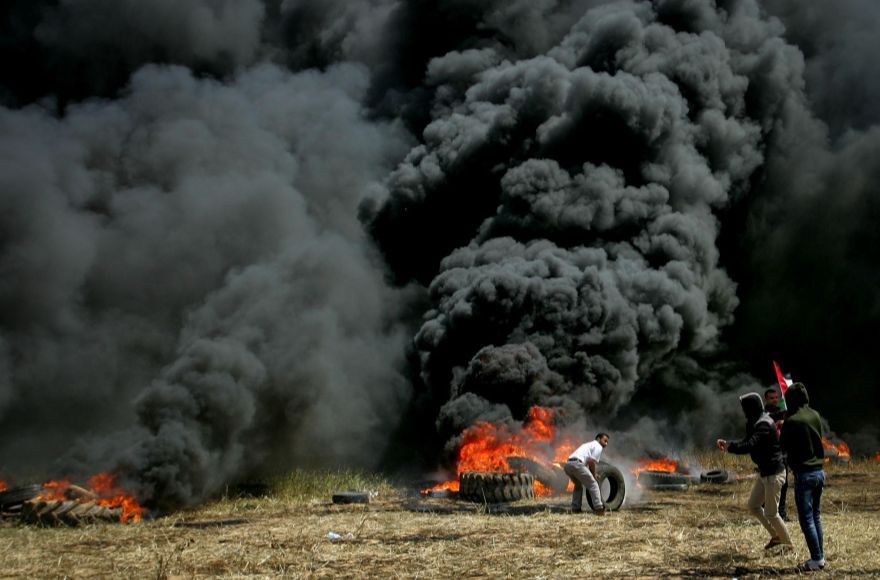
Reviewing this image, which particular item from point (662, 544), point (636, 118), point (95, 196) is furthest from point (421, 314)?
point (662, 544)

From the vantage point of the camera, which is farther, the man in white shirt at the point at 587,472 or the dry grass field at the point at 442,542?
the man in white shirt at the point at 587,472

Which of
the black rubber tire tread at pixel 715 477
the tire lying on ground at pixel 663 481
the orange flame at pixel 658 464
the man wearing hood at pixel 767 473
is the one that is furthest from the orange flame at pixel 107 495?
the black rubber tire tread at pixel 715 477

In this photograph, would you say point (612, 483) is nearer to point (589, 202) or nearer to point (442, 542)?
point (442, 542)

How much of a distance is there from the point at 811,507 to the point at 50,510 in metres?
13.0

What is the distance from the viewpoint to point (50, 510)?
14094 millimetres

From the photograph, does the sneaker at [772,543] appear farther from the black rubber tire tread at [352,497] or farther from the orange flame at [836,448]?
the orange flame at [836,448]

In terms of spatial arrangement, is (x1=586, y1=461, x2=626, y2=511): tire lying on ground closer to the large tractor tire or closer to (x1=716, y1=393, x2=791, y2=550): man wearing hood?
(x1=716, y1=393, x2=791, y2=550): man wearing hood

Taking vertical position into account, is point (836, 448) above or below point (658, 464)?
above

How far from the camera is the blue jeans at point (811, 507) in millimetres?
8906

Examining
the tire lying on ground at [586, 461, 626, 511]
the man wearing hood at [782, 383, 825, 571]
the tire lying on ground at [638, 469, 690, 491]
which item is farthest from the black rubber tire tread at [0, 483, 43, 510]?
the tire lying on ground at [638, 469, 690, 491]

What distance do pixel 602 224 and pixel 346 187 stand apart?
67.8ft

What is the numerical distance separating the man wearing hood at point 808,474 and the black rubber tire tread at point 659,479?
37.1 ft

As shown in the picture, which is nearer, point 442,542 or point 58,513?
point 442,542

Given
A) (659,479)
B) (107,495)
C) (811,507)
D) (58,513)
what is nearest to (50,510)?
(58,513)
